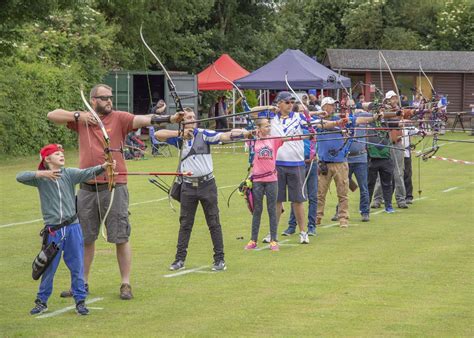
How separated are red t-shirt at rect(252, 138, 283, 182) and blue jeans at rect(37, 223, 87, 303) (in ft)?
14.7

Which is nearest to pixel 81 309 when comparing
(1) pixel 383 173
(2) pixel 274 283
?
(2) pixel 274 283

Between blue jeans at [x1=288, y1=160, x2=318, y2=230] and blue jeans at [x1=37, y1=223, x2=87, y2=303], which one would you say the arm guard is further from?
blue jeans at [x1=288, y1=160, x2=318, y2=230]

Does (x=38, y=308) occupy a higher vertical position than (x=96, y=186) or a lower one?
lower

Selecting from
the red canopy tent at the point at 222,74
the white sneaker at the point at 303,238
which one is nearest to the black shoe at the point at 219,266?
the white sneaker at the point at 303,238

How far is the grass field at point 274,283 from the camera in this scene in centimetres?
977

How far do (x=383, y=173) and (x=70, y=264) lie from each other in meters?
10.2

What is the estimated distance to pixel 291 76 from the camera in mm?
32969

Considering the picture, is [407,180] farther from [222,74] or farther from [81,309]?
[222,74]

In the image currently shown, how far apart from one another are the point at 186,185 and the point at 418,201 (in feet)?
33.9

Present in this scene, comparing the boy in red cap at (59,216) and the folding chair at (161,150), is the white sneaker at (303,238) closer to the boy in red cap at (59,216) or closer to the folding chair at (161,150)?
the boy in red cap at (59,216)

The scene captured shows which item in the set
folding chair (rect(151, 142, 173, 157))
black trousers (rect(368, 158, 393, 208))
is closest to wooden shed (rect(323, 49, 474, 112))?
folding chair (rect(151, 142, 173, 157))

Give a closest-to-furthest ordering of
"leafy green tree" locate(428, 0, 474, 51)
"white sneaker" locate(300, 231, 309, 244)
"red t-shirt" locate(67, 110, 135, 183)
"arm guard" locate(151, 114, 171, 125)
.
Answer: "arm guard" locate(151, 114, 171, 125), "red t-shirt" locate(67, 110, 135, 183), "white sneaker" locate(300, 231, 309, 244), "leafy green tree" locate(428, 0, 474, 51)

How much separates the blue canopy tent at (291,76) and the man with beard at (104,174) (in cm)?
2113

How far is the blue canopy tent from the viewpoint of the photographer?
32.6 metres
